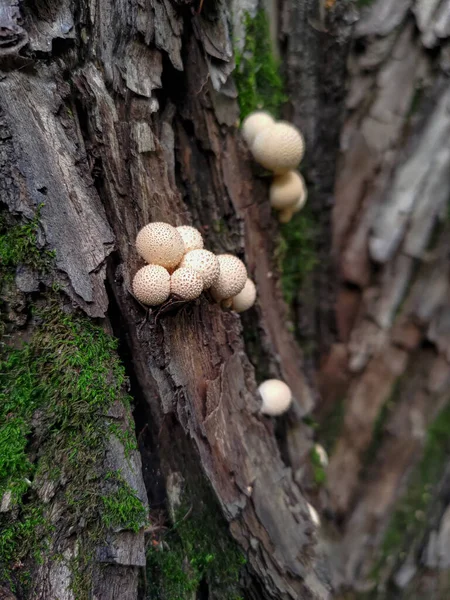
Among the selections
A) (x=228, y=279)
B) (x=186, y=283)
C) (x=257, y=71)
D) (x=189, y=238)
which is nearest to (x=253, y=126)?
(x=257, y=71)

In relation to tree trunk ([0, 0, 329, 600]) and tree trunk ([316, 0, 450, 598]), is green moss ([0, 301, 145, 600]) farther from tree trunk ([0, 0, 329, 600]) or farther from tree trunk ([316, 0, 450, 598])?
tree trunk ([316, 0, 450, 598])

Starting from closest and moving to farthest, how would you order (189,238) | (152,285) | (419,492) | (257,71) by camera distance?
(152,285) < (189,238) < (257,71) < (419,492)

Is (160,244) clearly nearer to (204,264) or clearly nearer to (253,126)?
(204,264)

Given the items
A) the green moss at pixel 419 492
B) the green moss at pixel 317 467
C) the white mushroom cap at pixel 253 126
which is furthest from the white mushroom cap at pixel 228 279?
the green moss at pixel 419 492

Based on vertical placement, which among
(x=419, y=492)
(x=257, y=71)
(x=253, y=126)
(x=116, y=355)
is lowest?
(x=419, y=492)

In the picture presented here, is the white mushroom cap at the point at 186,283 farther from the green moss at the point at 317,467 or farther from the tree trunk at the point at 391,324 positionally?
the tree trunk at the point at 391,324

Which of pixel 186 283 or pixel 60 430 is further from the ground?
pixel 186 283

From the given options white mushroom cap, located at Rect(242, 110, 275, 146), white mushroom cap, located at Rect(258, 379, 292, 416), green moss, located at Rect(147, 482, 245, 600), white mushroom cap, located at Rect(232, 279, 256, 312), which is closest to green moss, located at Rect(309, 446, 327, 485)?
white mushroom cap, located at Rect(258, 379, 292, 416)
